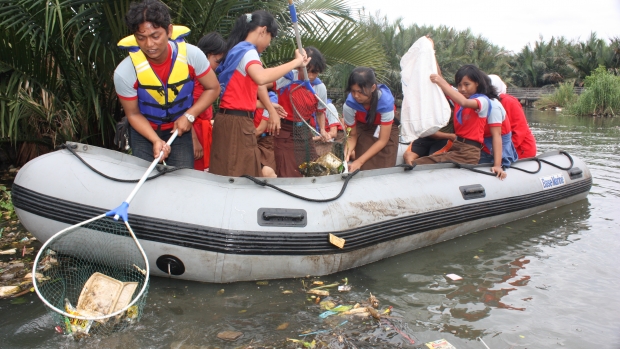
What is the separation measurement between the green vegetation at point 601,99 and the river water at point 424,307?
20.0 metres

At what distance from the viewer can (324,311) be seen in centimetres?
373

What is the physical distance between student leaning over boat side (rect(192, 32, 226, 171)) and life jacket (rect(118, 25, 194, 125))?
0.49 meters

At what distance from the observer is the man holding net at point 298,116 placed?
5.34 metres

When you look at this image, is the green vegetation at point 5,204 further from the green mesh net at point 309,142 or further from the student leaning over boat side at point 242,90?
the green mesh net at point 309,142

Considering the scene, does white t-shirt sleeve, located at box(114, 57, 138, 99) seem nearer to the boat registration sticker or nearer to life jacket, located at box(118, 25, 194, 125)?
life jacket, located at box(118, 25, 194, 125)

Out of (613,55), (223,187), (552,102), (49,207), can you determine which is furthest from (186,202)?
(613,55)

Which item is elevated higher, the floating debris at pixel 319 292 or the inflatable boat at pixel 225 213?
the inflatable boat at pixel 225 213

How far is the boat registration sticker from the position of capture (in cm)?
649

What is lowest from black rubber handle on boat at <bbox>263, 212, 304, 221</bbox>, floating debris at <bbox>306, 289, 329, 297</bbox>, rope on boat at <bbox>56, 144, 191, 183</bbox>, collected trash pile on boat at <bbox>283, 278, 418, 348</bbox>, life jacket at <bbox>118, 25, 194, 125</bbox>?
collected trash pile on boat at <bbox>283, 278, 418, 348</bbox>

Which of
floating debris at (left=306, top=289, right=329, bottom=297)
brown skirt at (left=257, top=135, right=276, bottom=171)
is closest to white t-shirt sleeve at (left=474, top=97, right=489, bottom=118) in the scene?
brown skirt at (left=257, top=135, right=276, bottom=171)

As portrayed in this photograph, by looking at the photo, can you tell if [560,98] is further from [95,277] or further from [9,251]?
[95,277]

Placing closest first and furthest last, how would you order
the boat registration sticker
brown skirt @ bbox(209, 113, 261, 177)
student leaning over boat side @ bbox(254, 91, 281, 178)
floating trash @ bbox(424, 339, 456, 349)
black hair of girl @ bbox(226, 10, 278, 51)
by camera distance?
floating trash @ bbox(424, 339, 456, 349) → black hair of girl @ bbox(226, 10, 278, 51) → brown skirt @ bbox(209, 113, 261, 177) → student leaning over boat side @ bbox(254, 91, 281, 178) → the boat registration sticker

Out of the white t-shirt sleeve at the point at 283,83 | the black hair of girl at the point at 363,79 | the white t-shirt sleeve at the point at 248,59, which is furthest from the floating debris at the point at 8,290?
the black hair of girl at the point at 363,79

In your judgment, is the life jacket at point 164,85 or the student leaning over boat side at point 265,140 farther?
the student leaning over boat side at point 265,140
